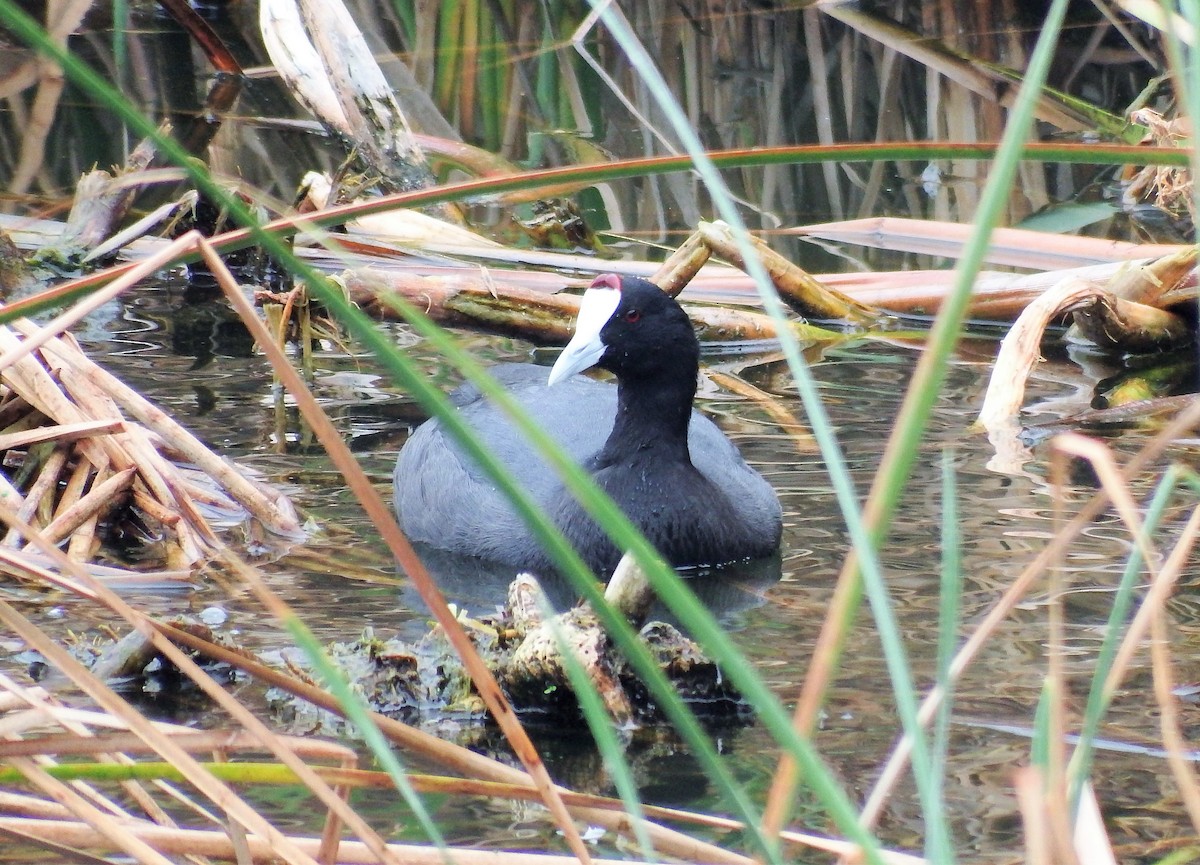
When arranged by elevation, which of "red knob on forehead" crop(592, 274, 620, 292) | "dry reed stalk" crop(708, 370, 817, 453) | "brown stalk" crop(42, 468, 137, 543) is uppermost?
"red knob on forehead" crop(592, 274, 620, 292)

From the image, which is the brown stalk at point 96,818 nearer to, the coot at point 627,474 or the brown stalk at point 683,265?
the coot at point 627,474

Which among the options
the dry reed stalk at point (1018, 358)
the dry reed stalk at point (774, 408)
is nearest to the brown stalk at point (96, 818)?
the dry reed stalk at point (774, 408)

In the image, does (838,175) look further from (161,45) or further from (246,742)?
(246,742)

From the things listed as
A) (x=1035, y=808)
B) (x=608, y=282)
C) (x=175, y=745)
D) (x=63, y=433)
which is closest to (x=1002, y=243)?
(x=608, y=282)

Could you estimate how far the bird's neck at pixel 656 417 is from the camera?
13.2 feet

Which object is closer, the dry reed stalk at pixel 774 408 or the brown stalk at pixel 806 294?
the dry reed stalk at pixel 774 408

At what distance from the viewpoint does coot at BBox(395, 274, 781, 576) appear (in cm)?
391

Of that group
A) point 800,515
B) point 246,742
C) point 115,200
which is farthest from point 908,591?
point 115,200

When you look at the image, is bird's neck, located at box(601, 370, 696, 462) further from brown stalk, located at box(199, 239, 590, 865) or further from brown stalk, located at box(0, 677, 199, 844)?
brown stalk, located at box(199, 239, 590, 865)

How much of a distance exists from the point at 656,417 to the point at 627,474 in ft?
0.52

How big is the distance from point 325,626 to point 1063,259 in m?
3.46

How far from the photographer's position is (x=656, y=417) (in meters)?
4.04

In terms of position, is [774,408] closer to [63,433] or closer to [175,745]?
[63,433]

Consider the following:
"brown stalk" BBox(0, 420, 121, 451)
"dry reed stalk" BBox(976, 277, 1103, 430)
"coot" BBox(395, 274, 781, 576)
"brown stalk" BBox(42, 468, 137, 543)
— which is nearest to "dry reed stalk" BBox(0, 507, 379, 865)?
"brown stalk" BBox(42, 468, 137, 543)
